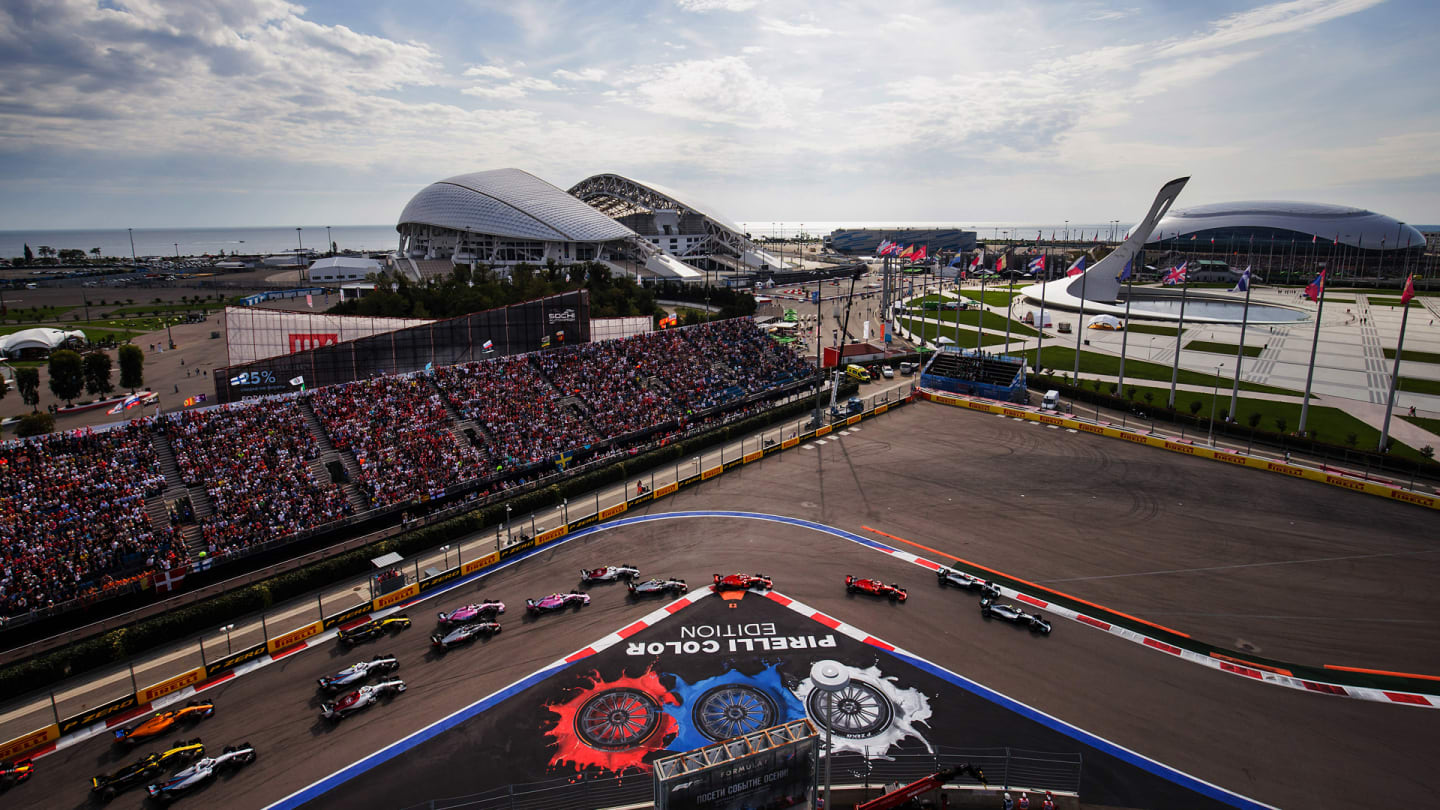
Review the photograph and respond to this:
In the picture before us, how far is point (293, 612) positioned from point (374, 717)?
870 cm

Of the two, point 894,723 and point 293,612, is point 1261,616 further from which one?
point 293,612

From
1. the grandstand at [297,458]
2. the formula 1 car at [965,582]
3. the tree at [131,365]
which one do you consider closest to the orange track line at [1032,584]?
the formula 1 car at [965,582]

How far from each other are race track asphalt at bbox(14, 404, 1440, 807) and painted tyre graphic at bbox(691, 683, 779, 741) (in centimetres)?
559

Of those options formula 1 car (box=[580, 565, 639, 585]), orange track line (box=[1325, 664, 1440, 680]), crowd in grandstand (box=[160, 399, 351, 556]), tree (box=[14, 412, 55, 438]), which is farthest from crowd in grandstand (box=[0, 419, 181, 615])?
orange track line (box=[1325, 664, 1440, 680])

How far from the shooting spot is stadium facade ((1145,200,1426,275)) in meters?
140

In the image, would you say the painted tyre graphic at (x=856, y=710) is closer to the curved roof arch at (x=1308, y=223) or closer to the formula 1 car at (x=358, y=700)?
the formula 1 car at (x=358, y=700)

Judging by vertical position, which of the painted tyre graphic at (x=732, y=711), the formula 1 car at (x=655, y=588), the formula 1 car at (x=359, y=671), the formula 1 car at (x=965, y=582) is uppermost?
the formula 1 car at (x=965, y=582)

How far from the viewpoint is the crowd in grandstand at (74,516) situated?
25547 mm

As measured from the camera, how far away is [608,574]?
29297mm

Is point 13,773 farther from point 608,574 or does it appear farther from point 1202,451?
point 1202,451

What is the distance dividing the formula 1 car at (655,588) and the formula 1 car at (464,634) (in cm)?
557

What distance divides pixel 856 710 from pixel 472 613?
14.8 m

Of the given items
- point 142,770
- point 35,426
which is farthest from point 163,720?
point 35,426

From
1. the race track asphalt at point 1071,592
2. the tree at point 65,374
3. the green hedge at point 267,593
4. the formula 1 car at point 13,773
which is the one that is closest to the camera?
the formula 1 car at point 13,773
